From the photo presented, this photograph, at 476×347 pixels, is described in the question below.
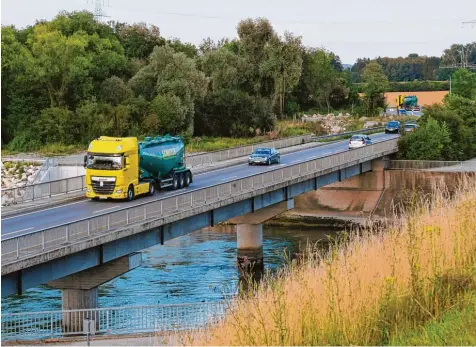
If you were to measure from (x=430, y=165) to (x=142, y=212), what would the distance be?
133 feet

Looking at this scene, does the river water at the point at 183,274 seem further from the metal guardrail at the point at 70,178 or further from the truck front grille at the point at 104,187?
the truck front grille at the point at 104,187

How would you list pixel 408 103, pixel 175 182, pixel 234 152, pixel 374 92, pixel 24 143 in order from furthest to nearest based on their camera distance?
pixel 408 103 < pixel 374 92 < pixel 24 143 < pixel 234 152 < pixel 175 182

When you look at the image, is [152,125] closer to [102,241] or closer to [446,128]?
[446,128]

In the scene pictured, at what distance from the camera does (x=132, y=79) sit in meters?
79.2

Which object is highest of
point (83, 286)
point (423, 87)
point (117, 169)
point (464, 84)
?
point (464, 84)

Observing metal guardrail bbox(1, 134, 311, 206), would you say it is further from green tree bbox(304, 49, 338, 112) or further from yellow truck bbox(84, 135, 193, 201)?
green tree bbox(304, 49, 338, 112)

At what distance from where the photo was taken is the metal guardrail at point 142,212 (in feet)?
84.0

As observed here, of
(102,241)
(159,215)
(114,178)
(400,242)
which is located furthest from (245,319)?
(114,178)

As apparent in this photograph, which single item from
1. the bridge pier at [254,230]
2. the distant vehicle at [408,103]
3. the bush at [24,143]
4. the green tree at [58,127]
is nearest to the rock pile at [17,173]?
the bush at [24,143]

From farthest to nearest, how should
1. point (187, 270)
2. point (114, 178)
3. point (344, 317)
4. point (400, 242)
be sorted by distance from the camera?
point (187, 270) → point (114, 178) → point (400, 242) → point (344, 317)

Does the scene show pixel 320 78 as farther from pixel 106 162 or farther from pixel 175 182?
pixel 106 162

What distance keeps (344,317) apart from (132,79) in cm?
6732

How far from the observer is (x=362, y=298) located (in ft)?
45.8

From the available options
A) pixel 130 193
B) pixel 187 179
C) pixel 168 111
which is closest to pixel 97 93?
pixel 168 111
